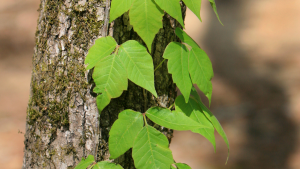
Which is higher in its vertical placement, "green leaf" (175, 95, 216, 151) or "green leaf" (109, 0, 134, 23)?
"green leaf" (109, 0, 134, 23)

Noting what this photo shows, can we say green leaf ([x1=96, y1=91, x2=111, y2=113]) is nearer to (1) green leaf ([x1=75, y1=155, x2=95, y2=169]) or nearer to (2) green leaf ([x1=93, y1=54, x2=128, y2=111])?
(2) green leaf ([x1=93, y1=54, x2=128, y2=111])

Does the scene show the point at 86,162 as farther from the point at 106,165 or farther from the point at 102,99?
the point at 102,99

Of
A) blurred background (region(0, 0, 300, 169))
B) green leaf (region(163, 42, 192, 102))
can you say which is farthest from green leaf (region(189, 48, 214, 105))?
blurred background (region(0, 0, 300, 169))

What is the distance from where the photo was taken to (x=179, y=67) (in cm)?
56

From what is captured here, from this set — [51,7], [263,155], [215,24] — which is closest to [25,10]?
[215,24]

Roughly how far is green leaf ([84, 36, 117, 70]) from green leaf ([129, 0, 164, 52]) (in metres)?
0.07

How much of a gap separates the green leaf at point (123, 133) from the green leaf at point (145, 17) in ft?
0.59

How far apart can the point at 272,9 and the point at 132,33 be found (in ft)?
8.84

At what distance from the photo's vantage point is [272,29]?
2.76m

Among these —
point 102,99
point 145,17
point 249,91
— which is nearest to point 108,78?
point 102,99

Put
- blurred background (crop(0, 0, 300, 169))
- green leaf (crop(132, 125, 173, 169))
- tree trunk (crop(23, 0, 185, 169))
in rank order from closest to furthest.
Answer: green leaf (crop(132, 125, 173, 169))
tree trunk (crop(23, 0, 185, 169))
blurred background (crop(0, 0, 300, 169))

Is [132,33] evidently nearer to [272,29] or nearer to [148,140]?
[148,140]

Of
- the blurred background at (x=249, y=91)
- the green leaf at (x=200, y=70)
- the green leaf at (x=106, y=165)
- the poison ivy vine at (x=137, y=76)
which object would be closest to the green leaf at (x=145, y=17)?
the poison ivy vine at (x=137, y=76)

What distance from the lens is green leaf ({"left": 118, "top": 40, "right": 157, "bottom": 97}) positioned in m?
0.51
